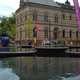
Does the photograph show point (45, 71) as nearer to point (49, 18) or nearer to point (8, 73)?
point (8, 73)

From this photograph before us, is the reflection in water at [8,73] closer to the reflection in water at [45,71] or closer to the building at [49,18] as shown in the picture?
the reflection in water at [45,71]

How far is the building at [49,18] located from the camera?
2930 centimetres

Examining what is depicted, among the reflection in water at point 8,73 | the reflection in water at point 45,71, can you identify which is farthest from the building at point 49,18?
the reflection in water at point 8,73

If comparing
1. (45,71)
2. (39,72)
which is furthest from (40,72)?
(45,71)

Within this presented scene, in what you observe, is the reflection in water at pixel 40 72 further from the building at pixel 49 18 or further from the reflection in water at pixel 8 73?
the building at pixel 49 18

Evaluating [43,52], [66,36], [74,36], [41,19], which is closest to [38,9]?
[41,19]

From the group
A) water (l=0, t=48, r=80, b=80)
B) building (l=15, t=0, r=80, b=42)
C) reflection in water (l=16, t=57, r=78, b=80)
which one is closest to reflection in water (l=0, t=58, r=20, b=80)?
water (l=0, t=48, r=80, b=80)

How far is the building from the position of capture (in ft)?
96.1

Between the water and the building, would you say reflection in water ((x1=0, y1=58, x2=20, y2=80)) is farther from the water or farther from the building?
the building

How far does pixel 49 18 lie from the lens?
30.8 m

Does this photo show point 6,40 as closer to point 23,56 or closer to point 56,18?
point 23,56

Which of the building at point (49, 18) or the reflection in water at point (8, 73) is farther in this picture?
the building at point (49, 18)

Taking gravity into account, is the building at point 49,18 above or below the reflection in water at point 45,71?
above

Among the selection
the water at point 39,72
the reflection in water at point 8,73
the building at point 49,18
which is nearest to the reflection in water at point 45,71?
the water at point 39,72
